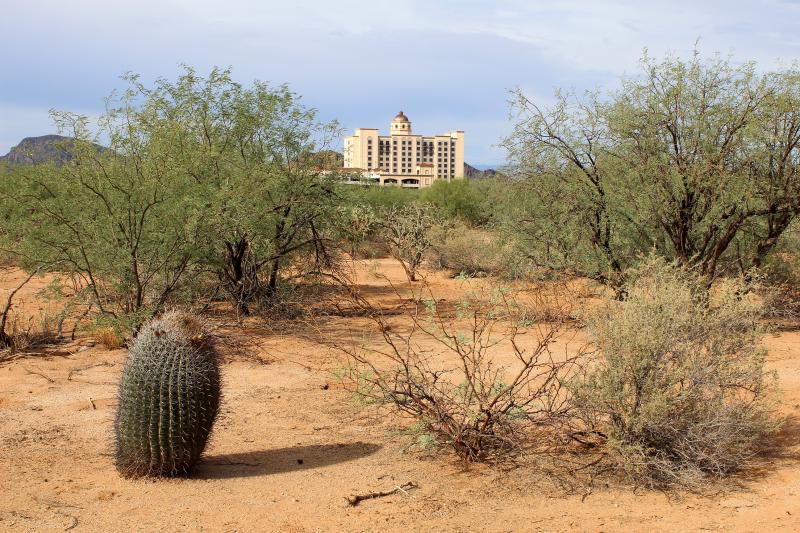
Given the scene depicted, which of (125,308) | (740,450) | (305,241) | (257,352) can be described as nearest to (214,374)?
(740,450)

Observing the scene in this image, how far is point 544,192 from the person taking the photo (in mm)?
14523

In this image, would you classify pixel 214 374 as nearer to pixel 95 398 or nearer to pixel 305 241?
pixel 95 398

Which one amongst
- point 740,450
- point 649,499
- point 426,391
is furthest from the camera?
point 426,391

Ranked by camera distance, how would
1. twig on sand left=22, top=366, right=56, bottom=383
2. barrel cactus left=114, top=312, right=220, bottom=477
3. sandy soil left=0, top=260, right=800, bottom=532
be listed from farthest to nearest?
twig on sand left=22, top=366, right=56, bottom=383
barrel cactus left=114, top=312, right=220, bottom=477
sandy soil left=0, top=260, right=800, bottom=532

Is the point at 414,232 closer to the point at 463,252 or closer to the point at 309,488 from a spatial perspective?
the point at 463,252

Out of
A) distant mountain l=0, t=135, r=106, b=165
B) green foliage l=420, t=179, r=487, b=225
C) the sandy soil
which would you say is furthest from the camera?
green foliage l=420, t=179, r=487, b=225

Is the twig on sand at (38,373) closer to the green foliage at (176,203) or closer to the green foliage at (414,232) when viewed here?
the green foliage at (176,203)

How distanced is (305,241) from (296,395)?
A: 646cm

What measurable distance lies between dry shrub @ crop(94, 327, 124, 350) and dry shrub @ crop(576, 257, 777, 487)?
7.16 metres

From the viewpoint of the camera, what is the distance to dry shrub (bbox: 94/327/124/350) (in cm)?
1151

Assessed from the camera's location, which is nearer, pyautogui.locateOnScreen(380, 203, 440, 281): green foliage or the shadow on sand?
the shadow on sand

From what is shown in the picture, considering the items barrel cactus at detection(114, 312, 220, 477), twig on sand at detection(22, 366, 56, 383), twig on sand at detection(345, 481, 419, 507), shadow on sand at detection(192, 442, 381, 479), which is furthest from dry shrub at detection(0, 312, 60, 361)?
twig on sand at detection(345, 481, 419, 507)

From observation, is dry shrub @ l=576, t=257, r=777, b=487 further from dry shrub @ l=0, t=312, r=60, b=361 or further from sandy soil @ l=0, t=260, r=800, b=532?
dry shrub @ l=0, t=312, r=60, b=361

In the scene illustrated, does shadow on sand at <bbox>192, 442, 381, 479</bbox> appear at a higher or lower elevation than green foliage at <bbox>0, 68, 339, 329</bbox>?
lower
